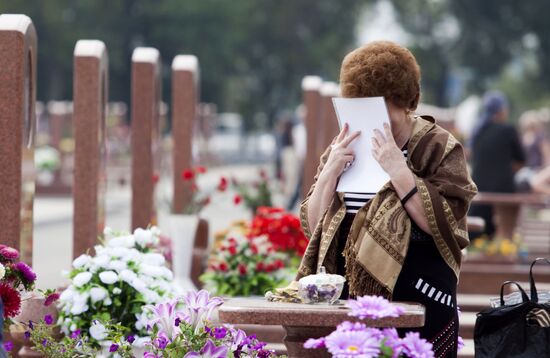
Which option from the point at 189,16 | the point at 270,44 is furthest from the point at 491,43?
the point at 189,16

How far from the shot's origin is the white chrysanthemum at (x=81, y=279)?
611 cm

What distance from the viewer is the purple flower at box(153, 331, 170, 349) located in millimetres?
4582

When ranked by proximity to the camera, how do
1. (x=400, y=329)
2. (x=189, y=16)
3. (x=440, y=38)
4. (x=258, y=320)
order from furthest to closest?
(x=440, y=38)
(x=189, y=16)
(x=400, y=329)
(x=258, y=320)

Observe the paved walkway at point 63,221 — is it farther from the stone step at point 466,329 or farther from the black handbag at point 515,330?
the black handbag at point 515,330

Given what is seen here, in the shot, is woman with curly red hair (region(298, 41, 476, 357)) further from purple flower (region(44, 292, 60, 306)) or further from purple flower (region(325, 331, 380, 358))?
purple flower (region(44, 292, 60, 306))

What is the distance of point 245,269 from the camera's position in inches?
348

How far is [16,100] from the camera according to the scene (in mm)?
6285

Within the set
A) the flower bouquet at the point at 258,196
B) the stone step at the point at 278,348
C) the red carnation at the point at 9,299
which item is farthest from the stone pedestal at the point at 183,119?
the red carnation at the point at 9,299

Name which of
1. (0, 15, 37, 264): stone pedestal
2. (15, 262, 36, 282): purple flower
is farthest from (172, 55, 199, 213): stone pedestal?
(15, 262, 36, 282): purple flower

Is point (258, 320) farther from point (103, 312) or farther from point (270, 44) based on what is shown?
point (270, 44)

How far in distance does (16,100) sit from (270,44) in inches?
2409

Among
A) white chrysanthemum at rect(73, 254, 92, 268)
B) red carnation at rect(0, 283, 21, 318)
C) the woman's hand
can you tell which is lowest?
white chrysanthemum at rect(73, 254, 92, 268)

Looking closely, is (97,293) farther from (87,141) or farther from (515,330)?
(515,330)

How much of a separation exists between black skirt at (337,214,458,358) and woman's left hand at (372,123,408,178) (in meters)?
0.21
